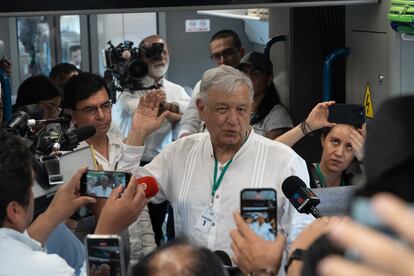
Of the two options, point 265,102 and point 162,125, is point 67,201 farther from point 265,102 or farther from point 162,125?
point 162,125

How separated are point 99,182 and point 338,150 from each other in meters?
1.49

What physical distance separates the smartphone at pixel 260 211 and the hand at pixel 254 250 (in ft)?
0.22

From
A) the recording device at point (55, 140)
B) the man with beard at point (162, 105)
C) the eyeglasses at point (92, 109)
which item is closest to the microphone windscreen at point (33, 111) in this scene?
the recording device at point (55, 140)

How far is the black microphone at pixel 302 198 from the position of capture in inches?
92.6

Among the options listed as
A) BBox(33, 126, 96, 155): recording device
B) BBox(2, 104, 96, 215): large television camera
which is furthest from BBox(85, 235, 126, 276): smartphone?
BBox(33, 126, 96, 155): recording device

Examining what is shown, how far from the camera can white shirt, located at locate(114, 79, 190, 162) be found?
16.7 ft

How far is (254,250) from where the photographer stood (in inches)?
72.6

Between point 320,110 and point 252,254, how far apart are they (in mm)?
1749

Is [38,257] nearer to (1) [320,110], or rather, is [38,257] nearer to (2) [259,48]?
(1) [320,110]

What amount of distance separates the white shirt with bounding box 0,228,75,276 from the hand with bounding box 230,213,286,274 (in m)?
0.46

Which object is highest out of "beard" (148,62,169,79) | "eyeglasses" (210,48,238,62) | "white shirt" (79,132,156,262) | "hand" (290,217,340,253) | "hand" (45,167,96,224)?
"eyeglasses" (210,48,238,62)

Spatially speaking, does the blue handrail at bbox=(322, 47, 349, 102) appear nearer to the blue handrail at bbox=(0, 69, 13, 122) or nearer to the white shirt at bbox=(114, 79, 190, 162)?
the white shirt at bbox=(114, 79, 190, 162)

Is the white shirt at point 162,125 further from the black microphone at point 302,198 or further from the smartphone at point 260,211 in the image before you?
the smartphone at point 260,211

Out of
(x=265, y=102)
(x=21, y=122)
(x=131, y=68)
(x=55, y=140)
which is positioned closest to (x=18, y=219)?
(x=55, y=140)
